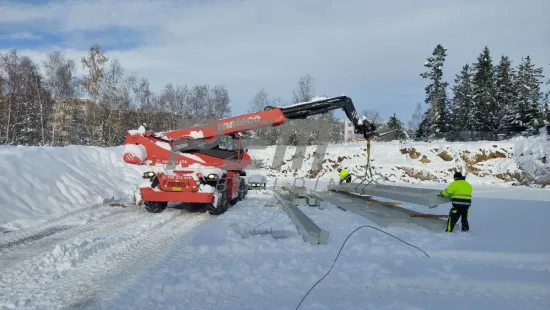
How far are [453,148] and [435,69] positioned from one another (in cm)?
2544

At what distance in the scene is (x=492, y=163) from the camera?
2833 cm

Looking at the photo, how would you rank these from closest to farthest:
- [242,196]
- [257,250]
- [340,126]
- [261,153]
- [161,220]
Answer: [257,250] → [161,220] → [242,196] → [261,153] → [340,126]

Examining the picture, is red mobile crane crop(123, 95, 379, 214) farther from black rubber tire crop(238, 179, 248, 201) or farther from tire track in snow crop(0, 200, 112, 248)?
black rubber tire crop(238, 179, 248, 201)

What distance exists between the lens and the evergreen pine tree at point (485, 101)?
151 feet

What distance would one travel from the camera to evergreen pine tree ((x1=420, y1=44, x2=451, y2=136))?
48.0 meters

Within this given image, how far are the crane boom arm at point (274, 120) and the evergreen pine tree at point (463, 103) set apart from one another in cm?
4178

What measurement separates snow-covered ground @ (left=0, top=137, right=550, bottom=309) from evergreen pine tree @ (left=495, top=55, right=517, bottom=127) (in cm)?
4156

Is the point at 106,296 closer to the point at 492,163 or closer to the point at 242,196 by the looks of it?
the point at 242,196

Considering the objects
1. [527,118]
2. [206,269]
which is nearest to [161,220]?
[206,269]

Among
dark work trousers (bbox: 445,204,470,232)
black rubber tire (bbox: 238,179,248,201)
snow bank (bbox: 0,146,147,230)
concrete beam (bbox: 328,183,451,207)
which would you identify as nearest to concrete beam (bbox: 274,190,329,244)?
concrete beam (bbox: 328,183,451,207)

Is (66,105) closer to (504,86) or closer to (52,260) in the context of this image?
(52,260)

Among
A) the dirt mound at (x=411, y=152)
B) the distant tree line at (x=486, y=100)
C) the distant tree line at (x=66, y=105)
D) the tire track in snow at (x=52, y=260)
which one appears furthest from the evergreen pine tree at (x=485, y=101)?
the tire track in snow at (x=52, y=260)

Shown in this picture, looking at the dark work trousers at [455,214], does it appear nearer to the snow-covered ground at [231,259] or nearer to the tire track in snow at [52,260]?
the snow-covered ground at [231,259]

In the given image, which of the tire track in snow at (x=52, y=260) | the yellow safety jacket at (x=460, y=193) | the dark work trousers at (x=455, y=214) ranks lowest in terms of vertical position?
the tire track in snow at (x=52, y=260)
